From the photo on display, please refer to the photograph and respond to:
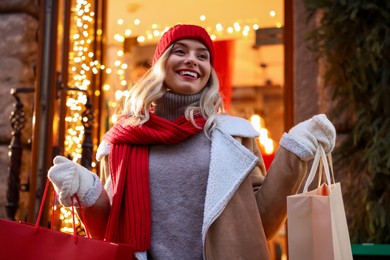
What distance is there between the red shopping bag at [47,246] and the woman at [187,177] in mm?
155

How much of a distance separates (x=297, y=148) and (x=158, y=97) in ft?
1.79

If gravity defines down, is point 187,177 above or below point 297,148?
below

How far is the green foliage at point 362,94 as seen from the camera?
3.23m

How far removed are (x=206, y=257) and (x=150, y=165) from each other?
14.8 inches

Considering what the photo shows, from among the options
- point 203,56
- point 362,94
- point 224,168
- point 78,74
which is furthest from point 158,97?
point 78,74

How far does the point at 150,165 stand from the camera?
2143mm

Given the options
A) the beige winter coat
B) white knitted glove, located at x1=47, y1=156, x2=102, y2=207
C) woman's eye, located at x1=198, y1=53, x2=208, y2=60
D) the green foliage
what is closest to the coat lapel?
the beige winter coat

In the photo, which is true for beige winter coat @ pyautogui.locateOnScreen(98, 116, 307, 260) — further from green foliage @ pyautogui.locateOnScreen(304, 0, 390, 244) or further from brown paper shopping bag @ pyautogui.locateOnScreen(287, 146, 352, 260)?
green foliage @ pyautogui.locateOnScreen(304, 0, 390, 244)

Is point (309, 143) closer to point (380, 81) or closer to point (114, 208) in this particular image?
point (114, 208)

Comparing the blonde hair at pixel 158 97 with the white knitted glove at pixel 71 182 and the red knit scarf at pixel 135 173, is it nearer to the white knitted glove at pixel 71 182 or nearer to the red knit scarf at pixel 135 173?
the red knit scarf at pixel 135 173

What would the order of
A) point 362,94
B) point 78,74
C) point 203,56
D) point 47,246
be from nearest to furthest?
point 47,246 < point 203,56 < point 362,94 < point 78,74

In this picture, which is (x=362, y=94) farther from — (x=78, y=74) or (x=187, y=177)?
(x=78, y=74)

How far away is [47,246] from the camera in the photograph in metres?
1.92

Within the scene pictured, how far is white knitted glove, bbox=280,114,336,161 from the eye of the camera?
2.02m
